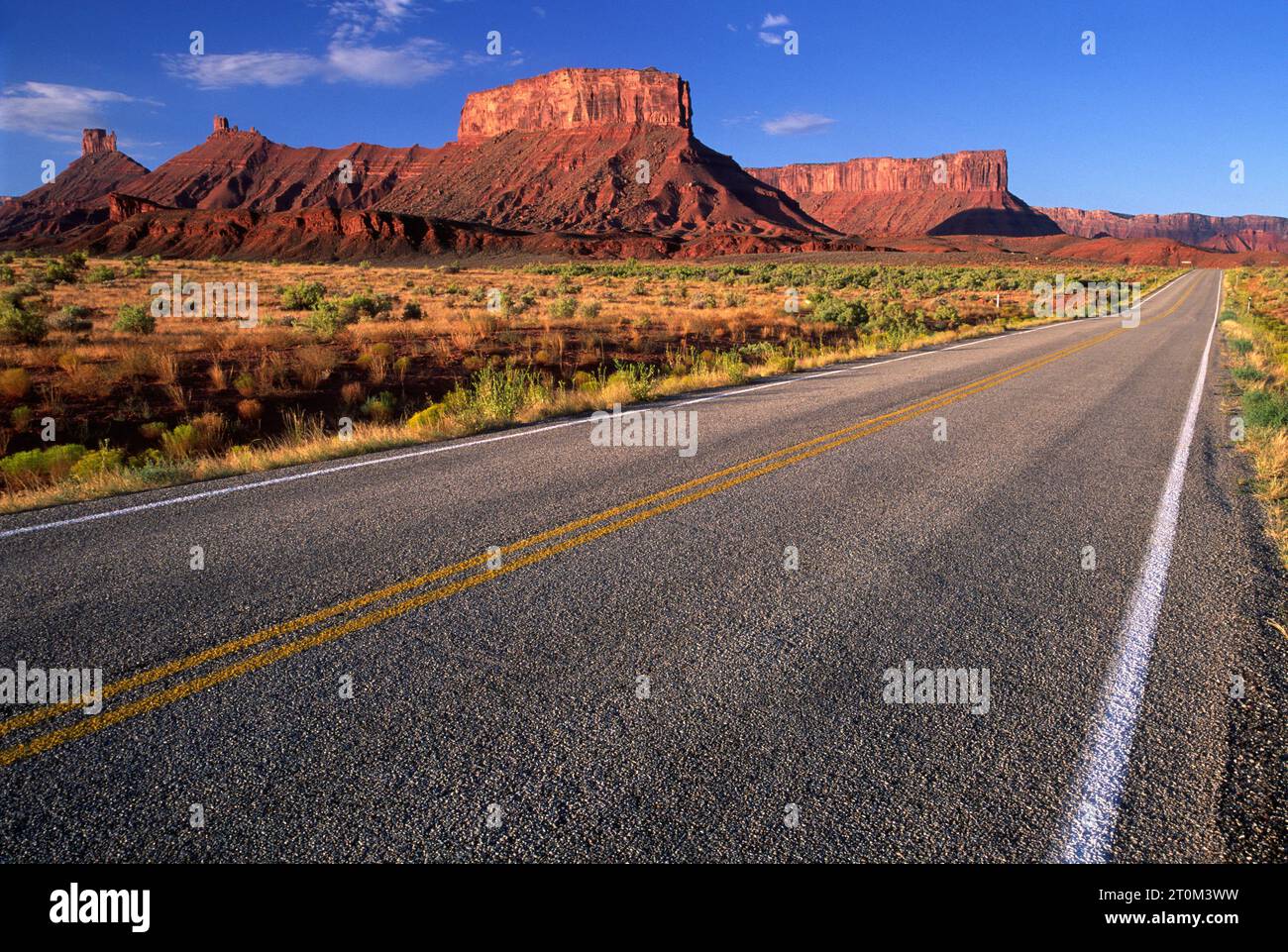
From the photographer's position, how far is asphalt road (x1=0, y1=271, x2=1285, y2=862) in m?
2.62

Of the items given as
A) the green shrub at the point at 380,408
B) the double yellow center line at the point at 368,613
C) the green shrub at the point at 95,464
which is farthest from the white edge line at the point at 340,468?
the green shrub at the point at 380,408

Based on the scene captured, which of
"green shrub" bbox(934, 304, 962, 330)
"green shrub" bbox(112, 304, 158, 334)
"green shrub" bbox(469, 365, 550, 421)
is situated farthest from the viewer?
"green shrub" bbox(934, 304, 962, 330)

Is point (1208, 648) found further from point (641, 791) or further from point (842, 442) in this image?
point (842, 442)

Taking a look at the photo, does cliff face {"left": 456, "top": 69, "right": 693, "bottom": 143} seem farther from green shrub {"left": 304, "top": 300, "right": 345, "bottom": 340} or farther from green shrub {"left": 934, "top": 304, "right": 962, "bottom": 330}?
green shrub {"left": 304, "top": 300, "right": 345, "bottom": 340}

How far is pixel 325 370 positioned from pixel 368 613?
1181 cm

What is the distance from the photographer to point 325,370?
1459 centimetres

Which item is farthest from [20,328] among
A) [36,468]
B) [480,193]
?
[480,193]

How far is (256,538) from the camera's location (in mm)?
5285

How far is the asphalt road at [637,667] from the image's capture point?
262 centimetres

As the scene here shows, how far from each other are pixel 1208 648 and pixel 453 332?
18.7m

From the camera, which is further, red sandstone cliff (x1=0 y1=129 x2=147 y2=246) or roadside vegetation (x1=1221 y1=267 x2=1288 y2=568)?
red sandstone cliff (x1=0 y1=129 x2=147 y2=246)

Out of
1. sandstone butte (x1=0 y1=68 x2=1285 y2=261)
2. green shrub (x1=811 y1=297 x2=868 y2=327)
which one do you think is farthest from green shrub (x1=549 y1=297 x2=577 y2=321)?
sandstone butte (x1=0 y1=68 x2=1285 y2=261)

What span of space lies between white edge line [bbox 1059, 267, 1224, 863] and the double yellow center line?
3165mm

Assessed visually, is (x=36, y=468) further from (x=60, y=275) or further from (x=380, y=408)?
(x=60, y=275)
